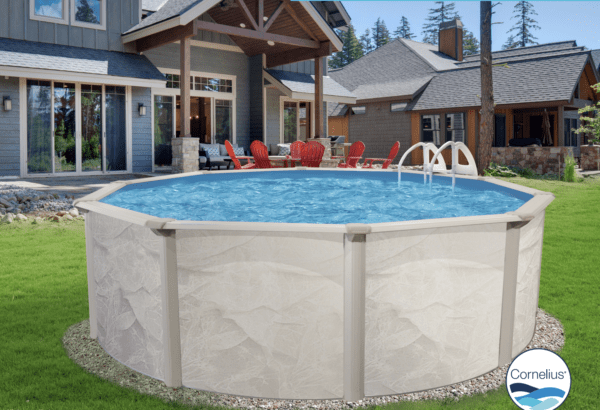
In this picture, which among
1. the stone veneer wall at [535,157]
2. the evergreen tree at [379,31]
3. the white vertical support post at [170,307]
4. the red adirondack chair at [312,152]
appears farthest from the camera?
the evergreen tree at [379,31]

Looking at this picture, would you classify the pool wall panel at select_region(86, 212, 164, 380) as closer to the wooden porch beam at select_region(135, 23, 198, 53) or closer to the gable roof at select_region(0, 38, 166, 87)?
the wooden porch beam at select_region(135, 23, 198, 53)

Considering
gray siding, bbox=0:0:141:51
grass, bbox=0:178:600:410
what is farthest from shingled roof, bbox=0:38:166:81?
grass, bbox=0:178:600:410

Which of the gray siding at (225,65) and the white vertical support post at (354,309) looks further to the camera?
the gray siding at (225,65)

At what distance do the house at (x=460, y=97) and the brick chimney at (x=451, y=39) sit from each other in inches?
1.9

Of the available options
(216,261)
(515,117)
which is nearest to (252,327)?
(216,261)

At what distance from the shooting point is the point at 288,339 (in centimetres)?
241

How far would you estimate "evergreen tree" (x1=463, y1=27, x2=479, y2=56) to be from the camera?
171ft

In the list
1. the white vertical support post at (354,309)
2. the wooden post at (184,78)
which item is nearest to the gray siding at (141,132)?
the wooden post at (184,78)

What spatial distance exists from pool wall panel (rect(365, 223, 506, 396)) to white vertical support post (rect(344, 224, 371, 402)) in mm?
35

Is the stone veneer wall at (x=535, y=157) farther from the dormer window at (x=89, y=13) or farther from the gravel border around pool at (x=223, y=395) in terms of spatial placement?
the gravel border around pool at (x=223, y=395)

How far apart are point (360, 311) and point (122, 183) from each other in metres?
3.01

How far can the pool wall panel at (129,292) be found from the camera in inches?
102

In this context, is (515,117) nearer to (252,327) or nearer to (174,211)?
(174,211)

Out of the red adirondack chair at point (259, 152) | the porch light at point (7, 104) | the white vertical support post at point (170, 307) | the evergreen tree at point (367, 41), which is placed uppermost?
the evergreen tree at point (367, 41)
